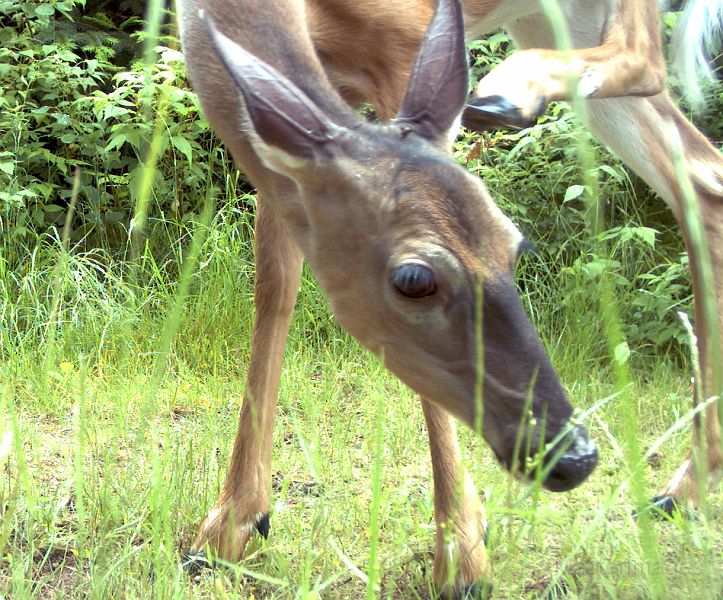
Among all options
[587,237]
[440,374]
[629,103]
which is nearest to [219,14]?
[440,374]

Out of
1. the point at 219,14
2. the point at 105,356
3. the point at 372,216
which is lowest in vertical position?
the point at 105,356

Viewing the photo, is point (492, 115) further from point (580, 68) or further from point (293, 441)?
point (293, 441)

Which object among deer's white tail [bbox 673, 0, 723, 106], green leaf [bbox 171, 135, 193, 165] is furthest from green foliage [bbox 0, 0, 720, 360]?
deer's white tail [bbox 673, 0, 723, 106]

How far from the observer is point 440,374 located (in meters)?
2.37

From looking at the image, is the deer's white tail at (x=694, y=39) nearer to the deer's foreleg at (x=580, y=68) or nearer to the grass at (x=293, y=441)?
the grass at (x=293, y=441)

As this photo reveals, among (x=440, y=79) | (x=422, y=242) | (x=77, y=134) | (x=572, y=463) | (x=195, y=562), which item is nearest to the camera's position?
(x=572, y=463)

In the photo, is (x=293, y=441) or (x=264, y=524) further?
(x=293, y=441)

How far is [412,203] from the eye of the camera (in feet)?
7.63

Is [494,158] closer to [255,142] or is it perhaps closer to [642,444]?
[642,444]

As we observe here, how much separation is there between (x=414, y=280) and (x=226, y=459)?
1.51 metres

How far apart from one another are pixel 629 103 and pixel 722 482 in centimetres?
143

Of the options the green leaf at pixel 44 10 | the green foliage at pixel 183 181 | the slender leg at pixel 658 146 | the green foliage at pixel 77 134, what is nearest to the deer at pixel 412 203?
the slender leg at pixel 658 146

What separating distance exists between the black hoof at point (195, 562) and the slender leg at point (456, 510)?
644 mm

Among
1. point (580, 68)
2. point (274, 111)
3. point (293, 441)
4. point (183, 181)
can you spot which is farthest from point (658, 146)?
point (183, 181)
